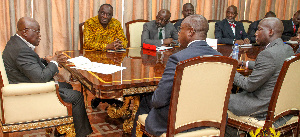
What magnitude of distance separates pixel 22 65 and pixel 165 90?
1.16 m

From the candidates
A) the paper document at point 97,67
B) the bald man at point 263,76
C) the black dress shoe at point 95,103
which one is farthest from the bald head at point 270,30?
the black dress shoe at point 95,103

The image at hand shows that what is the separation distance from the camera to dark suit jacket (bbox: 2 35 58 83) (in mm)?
2209

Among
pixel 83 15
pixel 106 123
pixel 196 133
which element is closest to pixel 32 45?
pixel 106 123

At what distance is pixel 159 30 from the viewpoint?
4172 millimetres

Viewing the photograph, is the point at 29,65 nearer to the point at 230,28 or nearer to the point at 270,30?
the point at 270,30

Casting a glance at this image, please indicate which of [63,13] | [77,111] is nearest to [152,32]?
[63,13]

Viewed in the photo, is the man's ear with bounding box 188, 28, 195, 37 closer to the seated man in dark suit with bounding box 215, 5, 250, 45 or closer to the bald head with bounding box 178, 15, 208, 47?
the bald head with bounding box 178, 15, 208, 47

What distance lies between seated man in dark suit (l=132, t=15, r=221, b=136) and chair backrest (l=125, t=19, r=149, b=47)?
227 cm

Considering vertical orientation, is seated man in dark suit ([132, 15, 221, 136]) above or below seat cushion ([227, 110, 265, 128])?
above

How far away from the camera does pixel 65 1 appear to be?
4.63 meters

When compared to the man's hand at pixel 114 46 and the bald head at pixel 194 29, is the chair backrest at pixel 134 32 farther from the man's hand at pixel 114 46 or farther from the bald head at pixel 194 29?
the bald head at pixel 194 29

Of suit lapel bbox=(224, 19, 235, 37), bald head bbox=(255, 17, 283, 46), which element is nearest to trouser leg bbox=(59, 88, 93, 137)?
bald head bbox=(255, 17, 283, 46)

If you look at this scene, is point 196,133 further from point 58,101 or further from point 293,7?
point 293,7

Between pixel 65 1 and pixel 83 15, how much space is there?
14.3 inches
